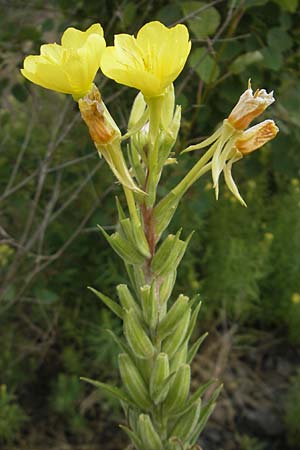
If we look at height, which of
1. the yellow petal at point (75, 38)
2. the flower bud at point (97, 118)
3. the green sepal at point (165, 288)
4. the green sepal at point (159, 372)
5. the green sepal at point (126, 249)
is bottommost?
the green sepal at point (159, 372)

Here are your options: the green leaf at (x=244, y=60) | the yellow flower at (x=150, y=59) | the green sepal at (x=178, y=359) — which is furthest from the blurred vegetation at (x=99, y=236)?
the yellow flower at (x=150, y=59)

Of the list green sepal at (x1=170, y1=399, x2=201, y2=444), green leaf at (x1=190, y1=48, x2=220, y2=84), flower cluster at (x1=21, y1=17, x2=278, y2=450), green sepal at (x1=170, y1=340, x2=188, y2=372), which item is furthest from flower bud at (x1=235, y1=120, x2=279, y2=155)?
green leaf at (x1=190, y1=48, x2=220, y2=84)

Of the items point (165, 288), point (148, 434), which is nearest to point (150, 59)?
point (165, 288)

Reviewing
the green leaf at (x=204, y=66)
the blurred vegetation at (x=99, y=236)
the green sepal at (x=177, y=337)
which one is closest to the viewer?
the green sepal at (x=177, y=337)

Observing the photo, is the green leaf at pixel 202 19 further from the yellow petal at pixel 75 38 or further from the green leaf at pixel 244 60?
the yellow petal at pixel 75 38

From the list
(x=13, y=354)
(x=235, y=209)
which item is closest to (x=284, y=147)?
(x=235, y=209)

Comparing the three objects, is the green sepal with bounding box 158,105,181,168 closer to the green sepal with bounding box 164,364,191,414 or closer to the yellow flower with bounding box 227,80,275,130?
the yellow flower with bounding box 227,80,275,130
